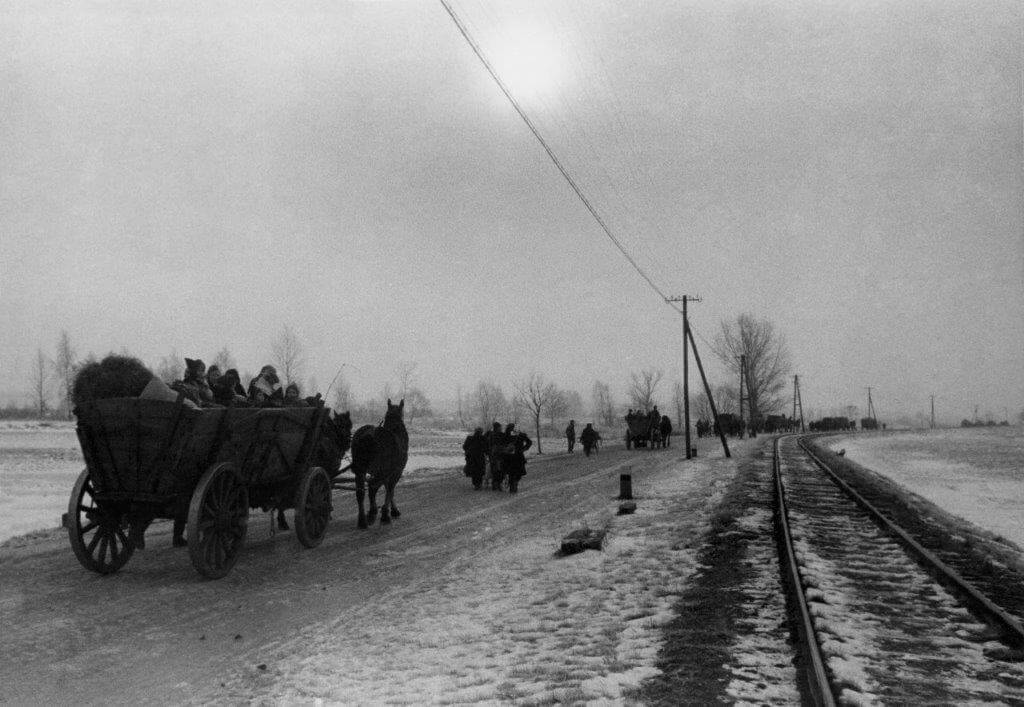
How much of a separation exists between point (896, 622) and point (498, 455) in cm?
1100

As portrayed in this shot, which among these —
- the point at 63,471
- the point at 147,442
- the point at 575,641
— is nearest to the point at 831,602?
the point at 575,641

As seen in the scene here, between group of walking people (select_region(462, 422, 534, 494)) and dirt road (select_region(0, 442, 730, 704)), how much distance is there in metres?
4.94

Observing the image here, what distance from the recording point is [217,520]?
22.5ft

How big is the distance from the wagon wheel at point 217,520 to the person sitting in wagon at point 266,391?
4.44 ft

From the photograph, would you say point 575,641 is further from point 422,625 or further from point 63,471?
point 63,471

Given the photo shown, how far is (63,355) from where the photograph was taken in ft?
273

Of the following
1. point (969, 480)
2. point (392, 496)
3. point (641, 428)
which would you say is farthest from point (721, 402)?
point (392, 496)

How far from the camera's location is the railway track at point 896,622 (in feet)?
13.8

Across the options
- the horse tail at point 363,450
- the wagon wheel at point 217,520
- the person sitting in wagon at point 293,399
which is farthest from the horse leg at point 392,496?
the wagon wheel at point 217,520

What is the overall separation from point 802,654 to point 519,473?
11.1 metres

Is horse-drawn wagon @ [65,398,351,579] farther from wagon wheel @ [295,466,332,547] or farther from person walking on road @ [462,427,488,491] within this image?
person walking on road @ [462,427,488,491]

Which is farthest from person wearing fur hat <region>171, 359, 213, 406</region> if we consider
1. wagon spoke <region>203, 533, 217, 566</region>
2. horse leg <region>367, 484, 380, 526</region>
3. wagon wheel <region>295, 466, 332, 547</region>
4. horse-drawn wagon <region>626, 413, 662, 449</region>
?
horse-drawn wagon <region>626, 413, 662, 449</region>

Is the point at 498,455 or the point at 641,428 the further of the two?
the point at 641,428

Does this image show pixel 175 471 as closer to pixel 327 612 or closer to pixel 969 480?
pixel 327 612
